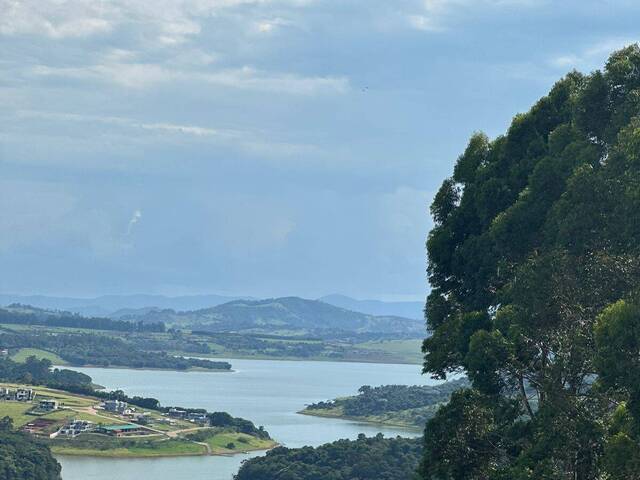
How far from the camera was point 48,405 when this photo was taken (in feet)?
477

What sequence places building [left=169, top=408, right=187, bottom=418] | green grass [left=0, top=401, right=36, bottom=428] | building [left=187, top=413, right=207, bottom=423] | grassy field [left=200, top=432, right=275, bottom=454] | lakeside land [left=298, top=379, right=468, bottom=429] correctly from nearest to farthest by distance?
1. grassy field [left=200, top=432, right=275, bottom=454]
2. green grass [left=0, top=401, right=36, bottom=428]
3. building [left=187, top=413, right=207, bottom=423]
4. building [left=169, top=408, right=187, bottom=418]
5. lakeside land [left=298, top=379, right=468, bottom=429]

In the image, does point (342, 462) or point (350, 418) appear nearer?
point (342, 462)

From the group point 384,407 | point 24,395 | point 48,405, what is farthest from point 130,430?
point 384,407

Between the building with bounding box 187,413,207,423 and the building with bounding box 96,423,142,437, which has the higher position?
the building with bounding box 187,413,207,423

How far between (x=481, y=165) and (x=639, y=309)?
10.4 meters

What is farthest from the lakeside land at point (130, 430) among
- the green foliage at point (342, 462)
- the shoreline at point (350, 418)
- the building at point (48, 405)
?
the shoreline at point (350, 418)

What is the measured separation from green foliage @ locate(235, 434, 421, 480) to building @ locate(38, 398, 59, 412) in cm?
4875

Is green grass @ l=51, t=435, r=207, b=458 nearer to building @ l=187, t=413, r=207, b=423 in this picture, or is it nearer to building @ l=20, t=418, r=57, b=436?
building @ l=20, t=418, r=57, b=436

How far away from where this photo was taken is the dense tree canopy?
2183 centimetres

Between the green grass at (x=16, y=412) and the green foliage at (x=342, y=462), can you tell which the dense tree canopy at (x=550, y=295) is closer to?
the green foliage at (x=342, y=462)

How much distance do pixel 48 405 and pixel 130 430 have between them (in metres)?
16.7

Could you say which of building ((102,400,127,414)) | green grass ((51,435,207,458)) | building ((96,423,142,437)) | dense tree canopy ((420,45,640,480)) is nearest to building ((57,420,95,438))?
building ((96,423,142,437))

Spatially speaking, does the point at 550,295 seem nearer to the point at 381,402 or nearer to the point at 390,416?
the point at 390,416

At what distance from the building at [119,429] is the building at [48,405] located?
40.1ft
